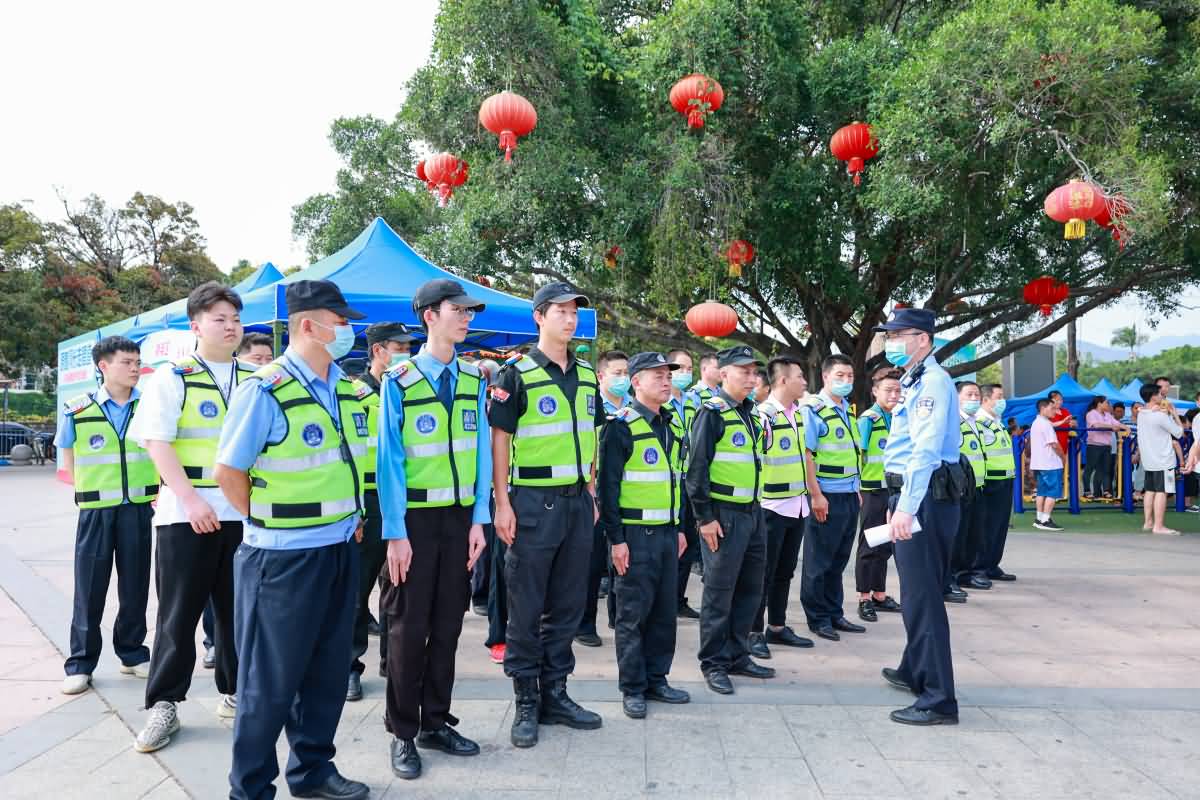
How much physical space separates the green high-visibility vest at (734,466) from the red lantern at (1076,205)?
534cm

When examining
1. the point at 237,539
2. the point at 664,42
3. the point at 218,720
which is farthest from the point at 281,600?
the point at 664,42

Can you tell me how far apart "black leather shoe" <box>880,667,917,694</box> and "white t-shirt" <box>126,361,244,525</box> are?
3.53 m

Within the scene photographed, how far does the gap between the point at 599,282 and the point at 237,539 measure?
11.6 meters

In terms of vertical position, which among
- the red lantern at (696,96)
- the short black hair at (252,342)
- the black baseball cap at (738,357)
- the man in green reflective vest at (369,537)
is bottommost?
the man in green reflective vest at (369,537)

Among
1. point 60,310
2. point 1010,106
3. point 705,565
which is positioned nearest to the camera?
point 705,565

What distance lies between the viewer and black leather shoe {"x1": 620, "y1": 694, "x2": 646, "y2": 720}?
13.0 feet

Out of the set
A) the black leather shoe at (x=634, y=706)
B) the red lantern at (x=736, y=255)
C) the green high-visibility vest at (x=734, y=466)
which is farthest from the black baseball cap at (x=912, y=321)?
the red lantern at (x=736, y=255)

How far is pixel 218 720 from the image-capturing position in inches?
154

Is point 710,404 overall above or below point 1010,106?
below

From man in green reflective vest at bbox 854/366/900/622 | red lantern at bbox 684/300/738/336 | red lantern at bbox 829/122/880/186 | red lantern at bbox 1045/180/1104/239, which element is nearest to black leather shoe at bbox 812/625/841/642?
man in green reflective vest at bbox 854/366/900/622

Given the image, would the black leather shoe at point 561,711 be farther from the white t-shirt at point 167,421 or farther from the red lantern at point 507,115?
the red lantern at point 507,115

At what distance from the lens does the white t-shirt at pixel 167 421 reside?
3.55m

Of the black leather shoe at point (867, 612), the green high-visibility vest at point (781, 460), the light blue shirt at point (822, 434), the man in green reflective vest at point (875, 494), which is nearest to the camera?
the green high-visibility vest at point (781, 460)

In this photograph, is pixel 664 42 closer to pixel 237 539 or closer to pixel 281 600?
pixel 237 539
